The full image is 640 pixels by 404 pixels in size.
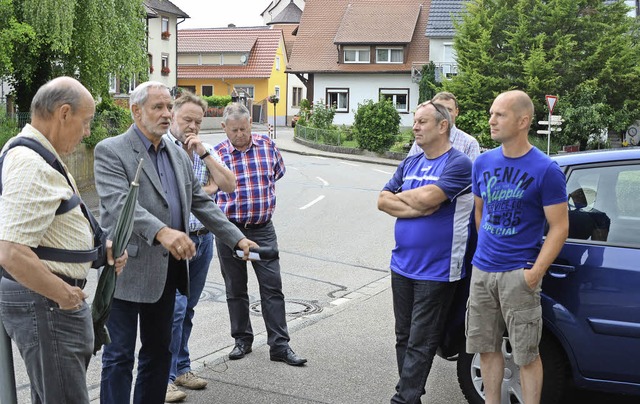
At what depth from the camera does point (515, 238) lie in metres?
4.81

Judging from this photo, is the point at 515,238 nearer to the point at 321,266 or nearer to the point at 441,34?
the point at 321,266

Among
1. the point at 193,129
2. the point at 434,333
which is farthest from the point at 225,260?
the point at 434,333

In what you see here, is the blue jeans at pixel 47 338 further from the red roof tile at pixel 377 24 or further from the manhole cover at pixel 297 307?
the red roof tile at pixel 377 24

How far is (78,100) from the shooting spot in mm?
3555

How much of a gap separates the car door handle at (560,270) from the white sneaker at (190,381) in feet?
8.37

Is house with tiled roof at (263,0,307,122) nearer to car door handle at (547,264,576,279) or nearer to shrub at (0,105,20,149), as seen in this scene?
shrub at (0,105,20,149)

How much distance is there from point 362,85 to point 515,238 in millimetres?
54219

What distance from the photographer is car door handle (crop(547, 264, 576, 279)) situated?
5047 mm

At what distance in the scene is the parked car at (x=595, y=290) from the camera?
492 centimetres

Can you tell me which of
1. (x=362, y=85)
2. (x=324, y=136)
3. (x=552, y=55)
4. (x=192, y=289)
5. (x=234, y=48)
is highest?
(x=234, y=48)

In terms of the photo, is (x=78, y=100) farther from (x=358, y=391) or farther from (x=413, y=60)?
(x=413, y=60)

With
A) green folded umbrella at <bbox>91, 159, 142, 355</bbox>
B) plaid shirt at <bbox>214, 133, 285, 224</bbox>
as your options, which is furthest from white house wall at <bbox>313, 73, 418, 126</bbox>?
green folded umbrella at <bbox>91, 159, 142, 355</bbox>

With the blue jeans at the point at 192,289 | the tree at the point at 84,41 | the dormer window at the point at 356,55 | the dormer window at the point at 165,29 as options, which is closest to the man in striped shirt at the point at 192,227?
the blue jeans at the point at 192,289

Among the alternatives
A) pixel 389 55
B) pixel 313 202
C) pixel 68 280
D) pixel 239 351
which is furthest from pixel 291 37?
pixel 68 280
